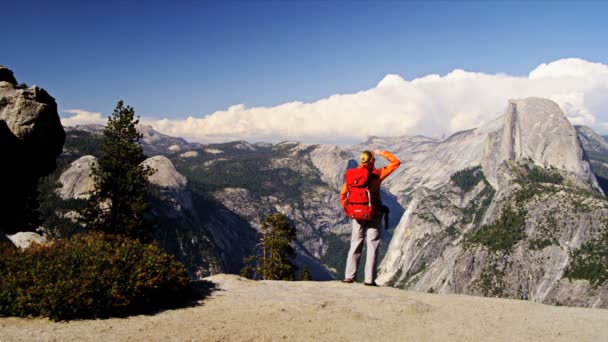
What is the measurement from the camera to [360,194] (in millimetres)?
14586

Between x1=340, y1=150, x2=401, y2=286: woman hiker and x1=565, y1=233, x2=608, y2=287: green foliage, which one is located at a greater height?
x1=340, y1=150, x2=401, y2=286: woman hiker

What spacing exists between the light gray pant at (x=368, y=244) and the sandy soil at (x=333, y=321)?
32.1 inches

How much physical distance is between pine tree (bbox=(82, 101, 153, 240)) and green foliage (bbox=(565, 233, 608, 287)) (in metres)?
189

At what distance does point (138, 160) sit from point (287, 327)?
29.1 metres

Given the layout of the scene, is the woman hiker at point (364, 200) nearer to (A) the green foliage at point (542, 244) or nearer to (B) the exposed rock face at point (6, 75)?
(B) the exposed rock face at point (6, 75)

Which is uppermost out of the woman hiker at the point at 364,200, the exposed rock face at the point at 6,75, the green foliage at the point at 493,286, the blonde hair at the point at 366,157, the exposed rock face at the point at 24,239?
the exposed rock face at the point at 6,75

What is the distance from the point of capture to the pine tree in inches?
1379

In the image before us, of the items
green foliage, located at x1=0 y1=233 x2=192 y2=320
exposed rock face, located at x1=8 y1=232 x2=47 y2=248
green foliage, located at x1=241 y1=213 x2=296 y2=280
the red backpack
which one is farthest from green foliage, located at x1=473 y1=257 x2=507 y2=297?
green foliage, located at x1=0 y1=233 x2=192 y2=320

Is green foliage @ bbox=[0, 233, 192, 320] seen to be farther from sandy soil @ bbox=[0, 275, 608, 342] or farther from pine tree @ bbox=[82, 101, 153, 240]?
pine tree @ bbox=[82, 101, 153, 240]

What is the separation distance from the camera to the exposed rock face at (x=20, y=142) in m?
24.9

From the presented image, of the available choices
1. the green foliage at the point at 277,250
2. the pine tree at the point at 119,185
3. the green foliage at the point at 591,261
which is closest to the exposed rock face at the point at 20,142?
the pine tree at the point at 119,185

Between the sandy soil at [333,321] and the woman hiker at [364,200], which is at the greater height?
the woman hiker at [364,200]

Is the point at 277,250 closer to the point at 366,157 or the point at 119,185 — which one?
the point at 119,185

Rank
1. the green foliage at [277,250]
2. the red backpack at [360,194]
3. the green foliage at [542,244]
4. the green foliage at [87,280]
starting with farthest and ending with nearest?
the green foliage at [542,244], the green foliage at [277,250], the red backpack at [360,194], the green foliage at [87,280]
